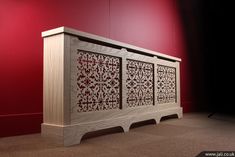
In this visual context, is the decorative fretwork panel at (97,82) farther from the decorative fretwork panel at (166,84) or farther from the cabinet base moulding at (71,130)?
the decorative fretwork panel at (166,84)

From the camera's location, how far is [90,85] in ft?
5.90

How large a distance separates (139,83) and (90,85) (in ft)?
2.24

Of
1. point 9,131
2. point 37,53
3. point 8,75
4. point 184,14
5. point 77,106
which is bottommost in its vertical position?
point 9,131

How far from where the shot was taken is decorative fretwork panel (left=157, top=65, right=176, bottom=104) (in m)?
2.72

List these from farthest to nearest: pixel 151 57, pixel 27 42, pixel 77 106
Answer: pixel 151 57, pixel 27 42, pixel 77 106

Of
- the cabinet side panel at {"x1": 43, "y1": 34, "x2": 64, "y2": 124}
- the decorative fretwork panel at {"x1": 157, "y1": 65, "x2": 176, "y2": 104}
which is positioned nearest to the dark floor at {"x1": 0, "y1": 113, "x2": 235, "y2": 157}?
the cabinet side panel at {"x1": 43, "y1": 34, "x2": 64, "y2": 124}

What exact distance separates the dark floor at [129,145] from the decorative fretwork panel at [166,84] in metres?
0.78

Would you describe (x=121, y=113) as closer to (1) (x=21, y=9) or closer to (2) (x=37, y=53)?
(2) (x=37, y=53)

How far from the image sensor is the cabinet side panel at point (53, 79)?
1.59m

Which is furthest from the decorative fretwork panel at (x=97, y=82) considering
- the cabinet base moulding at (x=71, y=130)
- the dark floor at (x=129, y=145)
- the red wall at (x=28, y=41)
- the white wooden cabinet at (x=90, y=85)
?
the red wall at (x=28, y=41)

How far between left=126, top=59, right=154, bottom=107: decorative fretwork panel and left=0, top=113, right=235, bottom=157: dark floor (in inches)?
14.6

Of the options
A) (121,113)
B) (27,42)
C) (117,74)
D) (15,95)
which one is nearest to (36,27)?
(27,42)

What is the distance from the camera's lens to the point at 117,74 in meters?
2.06

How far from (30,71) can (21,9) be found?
481 mm
